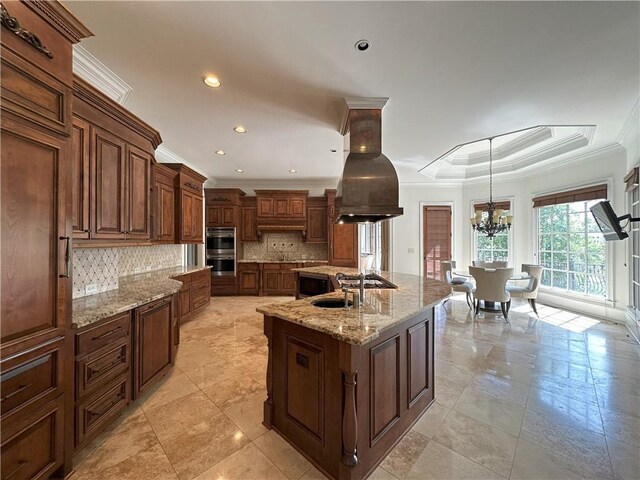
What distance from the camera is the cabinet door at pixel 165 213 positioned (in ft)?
11.7

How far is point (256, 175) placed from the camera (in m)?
6.13

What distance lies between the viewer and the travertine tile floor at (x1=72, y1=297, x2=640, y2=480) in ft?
5.12

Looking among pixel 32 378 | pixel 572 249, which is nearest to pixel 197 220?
pixel 32 378

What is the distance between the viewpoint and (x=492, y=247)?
6.16m

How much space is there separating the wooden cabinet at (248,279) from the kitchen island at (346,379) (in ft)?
14.3

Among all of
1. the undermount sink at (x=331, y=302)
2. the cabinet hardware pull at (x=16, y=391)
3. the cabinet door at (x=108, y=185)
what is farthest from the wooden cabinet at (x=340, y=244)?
the cabinet hardware pull at (x=16, y=391)

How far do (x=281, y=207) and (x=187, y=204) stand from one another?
7.87 ft

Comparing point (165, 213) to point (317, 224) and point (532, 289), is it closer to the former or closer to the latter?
point (317, 224)

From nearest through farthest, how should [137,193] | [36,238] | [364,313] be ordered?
[36,238] < [364,313] < [137,193]

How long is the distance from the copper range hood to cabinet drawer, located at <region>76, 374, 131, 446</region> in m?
2.30

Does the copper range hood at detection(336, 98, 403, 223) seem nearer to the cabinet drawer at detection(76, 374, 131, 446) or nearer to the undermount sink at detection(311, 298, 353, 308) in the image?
the undermount sink at detection(311, 298, 353, 308)

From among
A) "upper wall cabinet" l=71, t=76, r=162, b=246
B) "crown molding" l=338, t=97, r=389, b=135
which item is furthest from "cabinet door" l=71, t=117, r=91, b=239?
"crown molding" l=338, t=97, r=389, b=135

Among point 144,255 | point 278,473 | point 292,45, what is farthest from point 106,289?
point 292,45

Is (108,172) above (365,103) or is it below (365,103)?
below
